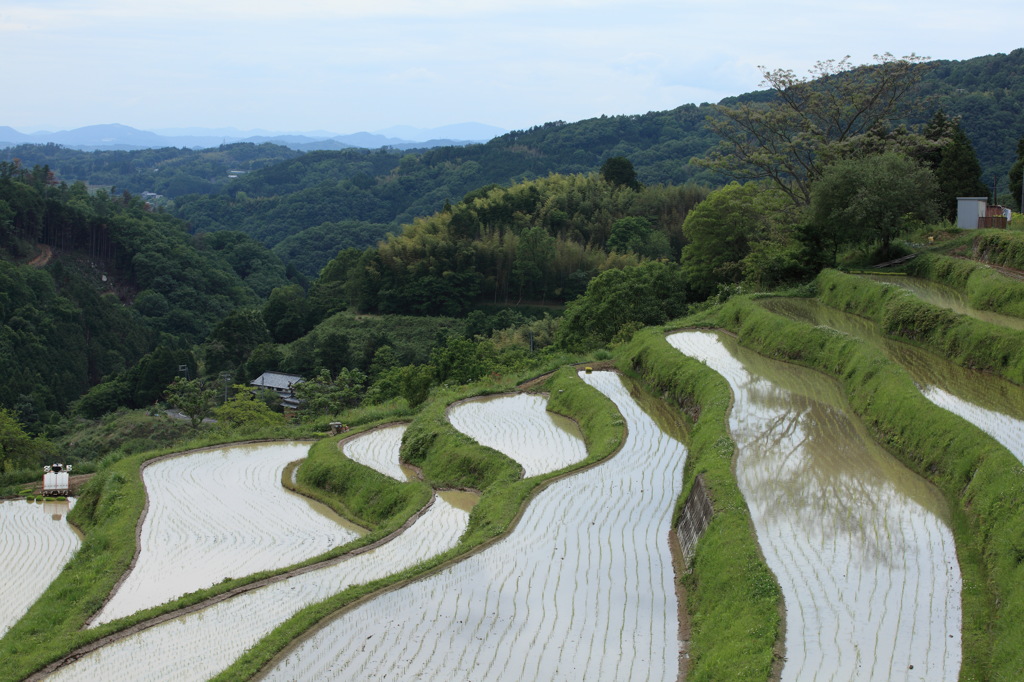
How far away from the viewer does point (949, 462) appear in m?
11.6

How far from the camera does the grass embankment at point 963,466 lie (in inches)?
305

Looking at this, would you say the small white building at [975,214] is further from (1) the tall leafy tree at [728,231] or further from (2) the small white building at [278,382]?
(2) the small white building at [278,382]

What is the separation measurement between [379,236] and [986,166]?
6200 centimetres

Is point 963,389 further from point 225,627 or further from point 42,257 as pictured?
point 42,257

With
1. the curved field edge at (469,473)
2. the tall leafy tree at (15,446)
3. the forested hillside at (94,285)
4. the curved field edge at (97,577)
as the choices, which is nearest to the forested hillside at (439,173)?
the forested hillside at (94,285)

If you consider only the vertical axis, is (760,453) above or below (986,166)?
below

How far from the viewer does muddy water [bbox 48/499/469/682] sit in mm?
9109

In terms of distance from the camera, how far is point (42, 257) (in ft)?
220

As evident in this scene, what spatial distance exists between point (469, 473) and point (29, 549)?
288 inches

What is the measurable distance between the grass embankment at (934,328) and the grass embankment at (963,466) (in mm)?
66

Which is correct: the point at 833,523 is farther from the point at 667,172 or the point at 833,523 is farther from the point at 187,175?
the point at 187,175

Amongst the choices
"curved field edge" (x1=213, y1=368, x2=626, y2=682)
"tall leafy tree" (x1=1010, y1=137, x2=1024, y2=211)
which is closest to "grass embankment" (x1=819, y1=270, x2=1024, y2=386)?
"curved field edge" (x1=213, y1=368, x2=626, y2=682)

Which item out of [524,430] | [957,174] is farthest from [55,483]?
[957,174]

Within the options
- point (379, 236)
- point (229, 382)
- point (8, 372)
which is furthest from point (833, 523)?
point (379, 236)
